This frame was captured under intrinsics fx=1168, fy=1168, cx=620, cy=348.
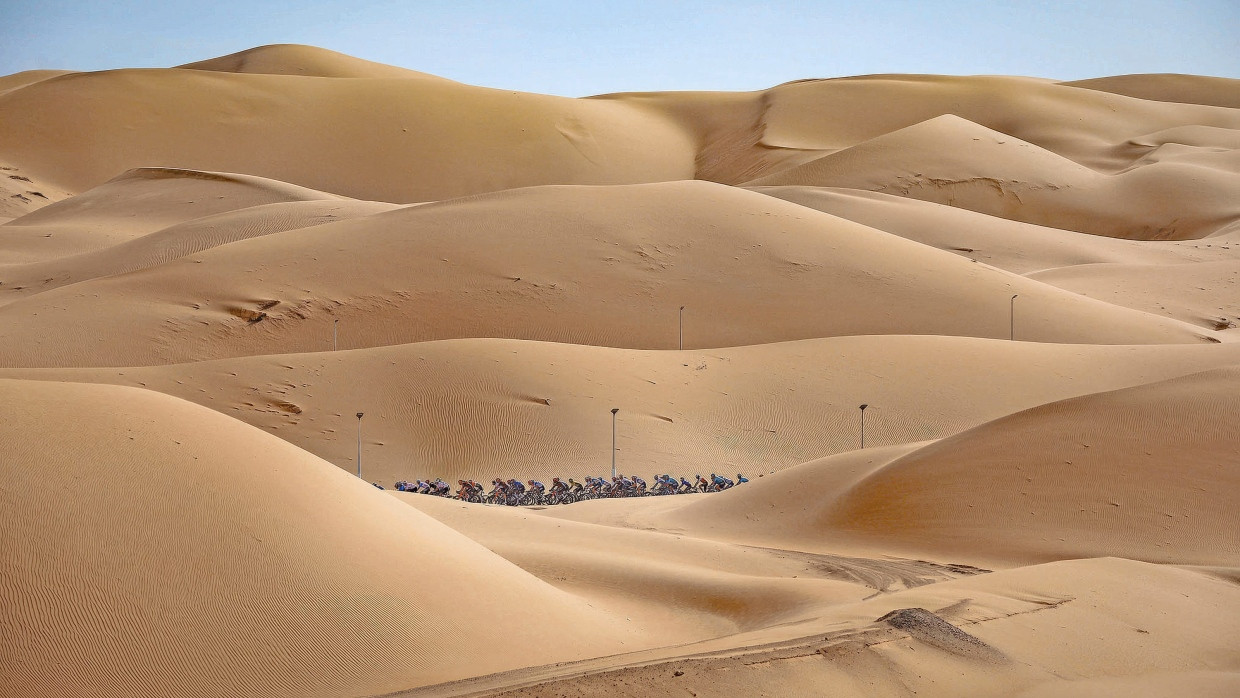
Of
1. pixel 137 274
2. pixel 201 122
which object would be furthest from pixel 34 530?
pixel 201 122

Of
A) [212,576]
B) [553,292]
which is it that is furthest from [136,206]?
[212,576]

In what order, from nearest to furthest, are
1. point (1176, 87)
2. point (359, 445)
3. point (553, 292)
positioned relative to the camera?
1. point (359, 445)
2. point (553, 292)
3. point (1176, 87)

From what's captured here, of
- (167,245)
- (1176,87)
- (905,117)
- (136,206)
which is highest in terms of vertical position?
(1176,87)

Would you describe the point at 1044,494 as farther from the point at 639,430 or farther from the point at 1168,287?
the point at 1168,287

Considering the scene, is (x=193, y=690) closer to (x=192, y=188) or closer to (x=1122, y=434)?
(x=1122, y=434)

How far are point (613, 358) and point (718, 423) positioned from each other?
2974 millimetres

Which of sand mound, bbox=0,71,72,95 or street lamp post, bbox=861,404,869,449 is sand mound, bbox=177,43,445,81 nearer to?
sand mound, bbox=0,71,72,95

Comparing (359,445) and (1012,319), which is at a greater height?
(1012,319)

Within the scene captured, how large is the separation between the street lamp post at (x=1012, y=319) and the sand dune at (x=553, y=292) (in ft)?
0.35

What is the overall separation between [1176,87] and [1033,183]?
41394mm

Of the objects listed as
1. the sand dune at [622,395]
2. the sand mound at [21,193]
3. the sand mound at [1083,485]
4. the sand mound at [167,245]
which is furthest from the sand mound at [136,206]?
the sand mound at [1083,485]

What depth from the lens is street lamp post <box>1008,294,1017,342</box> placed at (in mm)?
27797

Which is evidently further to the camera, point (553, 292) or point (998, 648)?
point (553, 292)

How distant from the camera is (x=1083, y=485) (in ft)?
43.4
